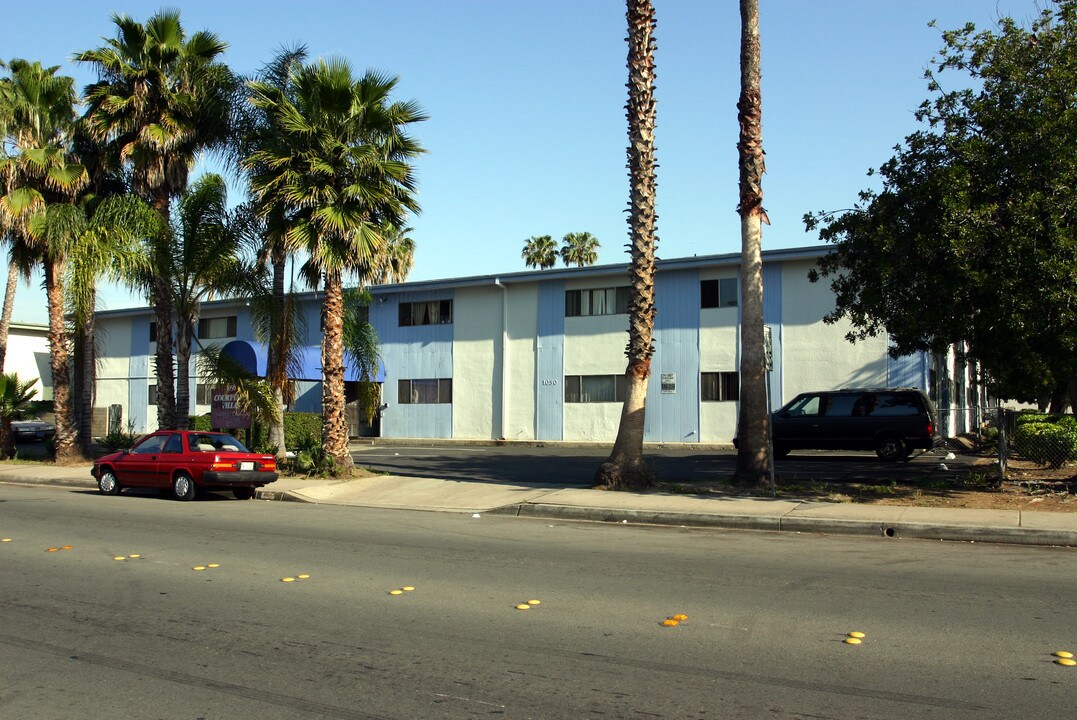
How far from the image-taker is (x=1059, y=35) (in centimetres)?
1379

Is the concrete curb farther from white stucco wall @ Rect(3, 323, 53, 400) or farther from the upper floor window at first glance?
white stucco wall @ Rect(3, 323, 53, 400)

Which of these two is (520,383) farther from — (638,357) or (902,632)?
(902,632)

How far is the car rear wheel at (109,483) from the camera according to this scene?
18.3 metres

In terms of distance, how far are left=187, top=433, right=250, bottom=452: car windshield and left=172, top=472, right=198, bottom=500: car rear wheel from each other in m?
0.54

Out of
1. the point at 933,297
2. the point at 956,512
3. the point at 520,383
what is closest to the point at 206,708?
the point at 956,512

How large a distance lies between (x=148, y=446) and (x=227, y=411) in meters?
4.66

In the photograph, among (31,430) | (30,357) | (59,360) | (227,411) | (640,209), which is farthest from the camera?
(30,357)

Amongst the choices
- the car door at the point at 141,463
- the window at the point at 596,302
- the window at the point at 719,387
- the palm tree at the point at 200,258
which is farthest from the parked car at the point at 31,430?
the window at the point at 719,387

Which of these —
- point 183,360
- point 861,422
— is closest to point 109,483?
point 183,360

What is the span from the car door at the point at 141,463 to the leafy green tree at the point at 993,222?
13.3 m

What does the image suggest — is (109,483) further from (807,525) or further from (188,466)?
(807,525)

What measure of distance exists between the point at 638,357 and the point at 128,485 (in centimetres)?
1041

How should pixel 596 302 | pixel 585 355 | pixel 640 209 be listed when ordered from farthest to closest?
pixel 585 355
pixel 596 302
pixel 640 209

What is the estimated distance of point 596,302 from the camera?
111ft
